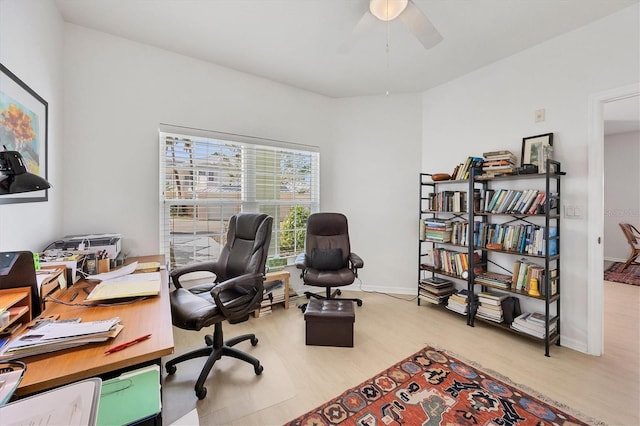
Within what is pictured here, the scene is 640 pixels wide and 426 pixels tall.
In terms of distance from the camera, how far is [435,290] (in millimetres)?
2928

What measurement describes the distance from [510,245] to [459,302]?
760mm

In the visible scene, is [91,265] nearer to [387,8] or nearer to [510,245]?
[387,8]

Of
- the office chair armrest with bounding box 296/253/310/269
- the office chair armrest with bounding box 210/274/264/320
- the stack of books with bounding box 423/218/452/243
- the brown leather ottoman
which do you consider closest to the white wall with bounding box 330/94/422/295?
the stack of books with bounding box 423/218/452/243

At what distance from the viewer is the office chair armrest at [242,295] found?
167 cm

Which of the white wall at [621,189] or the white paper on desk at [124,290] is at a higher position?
the white wall at [621,189]

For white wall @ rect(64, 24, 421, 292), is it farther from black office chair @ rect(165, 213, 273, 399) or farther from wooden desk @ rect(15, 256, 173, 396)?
wooden desk @ rect(15, 256, 173, 396)

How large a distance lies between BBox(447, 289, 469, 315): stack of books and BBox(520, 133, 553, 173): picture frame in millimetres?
1372

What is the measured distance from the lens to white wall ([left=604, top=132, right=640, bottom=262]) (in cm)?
512

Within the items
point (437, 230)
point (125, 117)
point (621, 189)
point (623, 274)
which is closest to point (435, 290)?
point (437, 230)

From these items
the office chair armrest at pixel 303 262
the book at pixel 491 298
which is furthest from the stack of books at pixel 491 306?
the office chair armrest at pixel 303 262

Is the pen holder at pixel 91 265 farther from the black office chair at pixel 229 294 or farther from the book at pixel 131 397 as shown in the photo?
the book at pixel 131 397

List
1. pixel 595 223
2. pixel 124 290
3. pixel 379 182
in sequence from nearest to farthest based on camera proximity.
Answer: pixel 124 290 → pixel 595 223 → pixel 379 182

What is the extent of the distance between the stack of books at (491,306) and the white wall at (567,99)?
47 cm

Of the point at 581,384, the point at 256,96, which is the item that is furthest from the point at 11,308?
the point at 581,384
